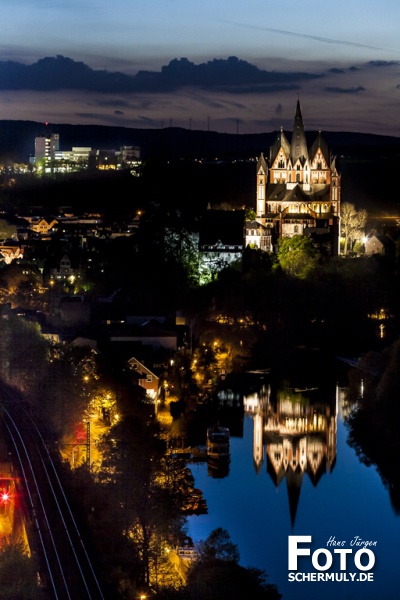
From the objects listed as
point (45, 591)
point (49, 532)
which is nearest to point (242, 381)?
point (49, 532)

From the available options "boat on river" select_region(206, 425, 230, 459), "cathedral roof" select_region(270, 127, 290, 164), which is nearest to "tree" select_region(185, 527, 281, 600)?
"boat on river" select_region(206, 425, 230, 459)

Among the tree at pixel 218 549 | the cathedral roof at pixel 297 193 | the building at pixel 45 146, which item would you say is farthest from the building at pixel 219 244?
the building at pixel 45 146

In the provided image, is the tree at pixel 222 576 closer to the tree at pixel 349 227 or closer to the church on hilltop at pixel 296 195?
the church on hilltop at pixel 296 195

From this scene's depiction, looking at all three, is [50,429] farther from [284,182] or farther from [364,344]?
[284,182]

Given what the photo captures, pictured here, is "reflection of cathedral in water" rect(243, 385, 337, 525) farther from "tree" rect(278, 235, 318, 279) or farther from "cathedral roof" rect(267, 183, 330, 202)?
"cathedral roof" rect(267, 183, 330, 202)

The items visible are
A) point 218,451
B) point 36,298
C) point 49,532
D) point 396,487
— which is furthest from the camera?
point 36,298

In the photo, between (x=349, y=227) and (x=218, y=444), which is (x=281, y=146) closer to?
(x=349, y=227)
